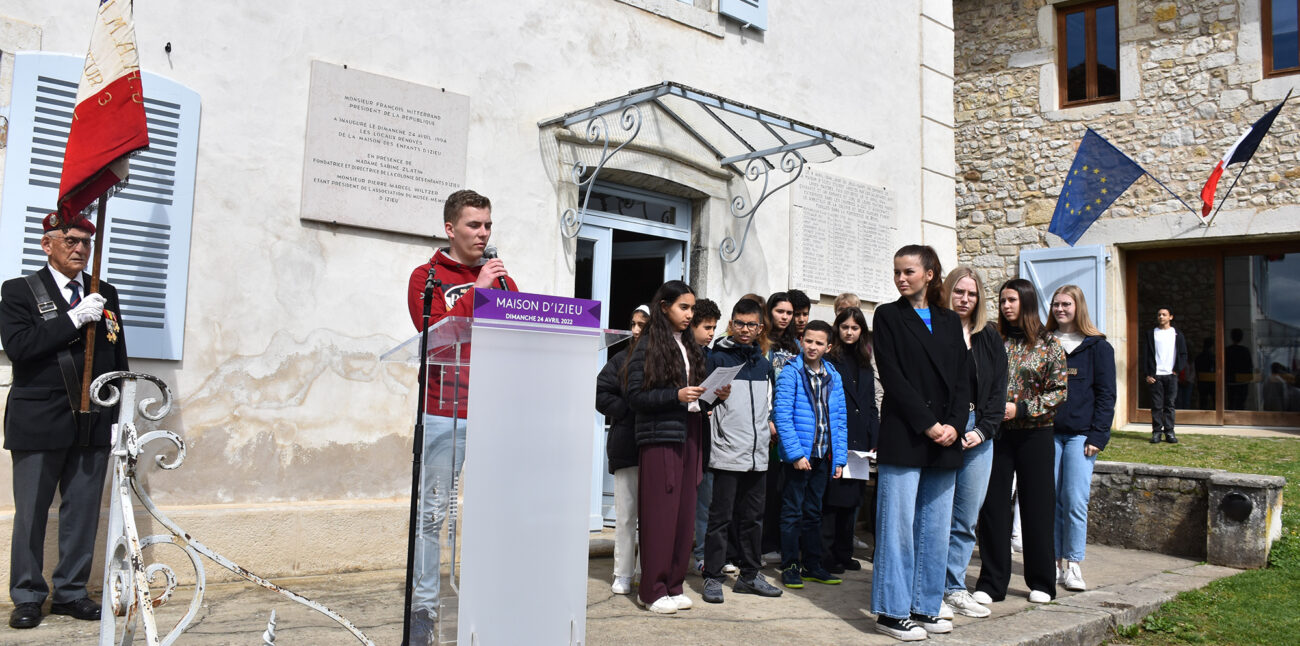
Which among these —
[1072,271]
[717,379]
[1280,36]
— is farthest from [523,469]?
[1280,36]

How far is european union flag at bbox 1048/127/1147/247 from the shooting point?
9.88m

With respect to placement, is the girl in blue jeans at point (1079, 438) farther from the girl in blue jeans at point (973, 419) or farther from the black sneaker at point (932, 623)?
the black sneaker at point (932, 623)

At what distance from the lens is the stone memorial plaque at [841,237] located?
7254mm

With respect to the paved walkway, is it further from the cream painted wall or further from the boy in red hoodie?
the boy in red hoodie

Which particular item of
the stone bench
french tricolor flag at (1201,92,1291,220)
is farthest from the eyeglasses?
french tricolor flag at (1201,92,1291,220)

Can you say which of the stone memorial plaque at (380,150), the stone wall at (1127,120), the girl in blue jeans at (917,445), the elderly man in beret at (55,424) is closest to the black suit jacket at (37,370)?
the elderly man in beret at (55,424)

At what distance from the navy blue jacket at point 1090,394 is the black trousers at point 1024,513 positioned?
245 mm

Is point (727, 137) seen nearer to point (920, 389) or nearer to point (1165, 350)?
point (920, 389)

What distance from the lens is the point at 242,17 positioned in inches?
191

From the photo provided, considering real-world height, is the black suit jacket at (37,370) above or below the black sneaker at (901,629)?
above

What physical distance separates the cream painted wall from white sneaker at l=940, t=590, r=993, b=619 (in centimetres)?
289

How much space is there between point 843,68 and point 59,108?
547 centimetres

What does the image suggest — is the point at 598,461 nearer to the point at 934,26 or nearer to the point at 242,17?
the point at 242,17

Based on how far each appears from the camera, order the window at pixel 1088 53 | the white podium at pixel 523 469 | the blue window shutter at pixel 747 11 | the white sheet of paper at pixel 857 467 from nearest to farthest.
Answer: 1. the white podium at pixel 523 469
2. the white sheet of paper at pixel 857 467
3. the blue window shutter at pixel 747 11
4. the window at pixel 1088 53
